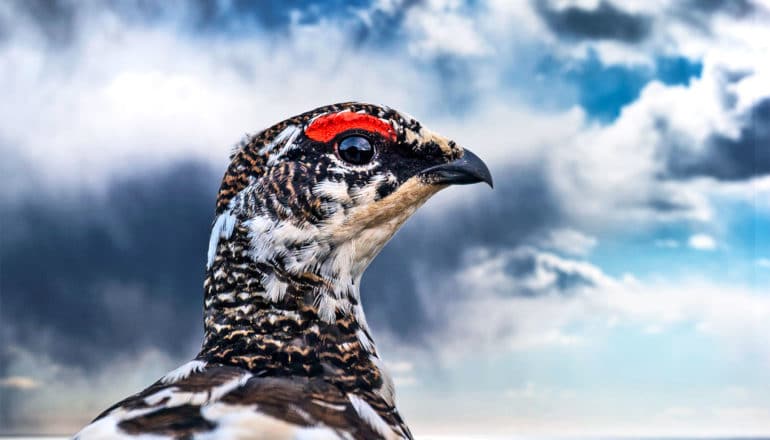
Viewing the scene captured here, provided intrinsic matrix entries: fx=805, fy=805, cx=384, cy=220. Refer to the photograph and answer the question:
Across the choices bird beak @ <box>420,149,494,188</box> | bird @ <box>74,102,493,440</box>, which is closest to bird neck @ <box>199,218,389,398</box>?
bird @ <box>74,102,493,440</box>

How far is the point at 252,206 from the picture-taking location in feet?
14.1

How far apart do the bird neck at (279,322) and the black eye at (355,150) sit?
0.64 m

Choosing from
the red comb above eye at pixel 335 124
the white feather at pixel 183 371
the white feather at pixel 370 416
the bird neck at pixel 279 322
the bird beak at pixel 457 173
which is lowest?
the white feather at pixel 370 416

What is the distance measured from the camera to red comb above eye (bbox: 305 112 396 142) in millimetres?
4348

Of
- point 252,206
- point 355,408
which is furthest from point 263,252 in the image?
point 355,408

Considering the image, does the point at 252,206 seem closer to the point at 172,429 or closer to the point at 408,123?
the point at 408,123

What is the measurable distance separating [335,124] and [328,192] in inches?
15.1

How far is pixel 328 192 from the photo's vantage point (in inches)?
168

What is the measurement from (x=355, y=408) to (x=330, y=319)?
1.85 ft

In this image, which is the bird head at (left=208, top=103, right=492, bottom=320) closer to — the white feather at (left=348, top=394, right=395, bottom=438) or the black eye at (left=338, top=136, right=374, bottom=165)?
the black eye at (left=338, top=136, right=374, bottom=165)

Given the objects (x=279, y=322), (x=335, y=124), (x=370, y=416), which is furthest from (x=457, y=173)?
(x=370, y=416)

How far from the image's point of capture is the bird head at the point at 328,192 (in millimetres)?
4207

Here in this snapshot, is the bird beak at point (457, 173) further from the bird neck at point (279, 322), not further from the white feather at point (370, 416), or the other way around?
the white feather at point (370, 416)

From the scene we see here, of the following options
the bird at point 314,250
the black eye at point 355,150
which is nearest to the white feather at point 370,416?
the bird at point 314,250
